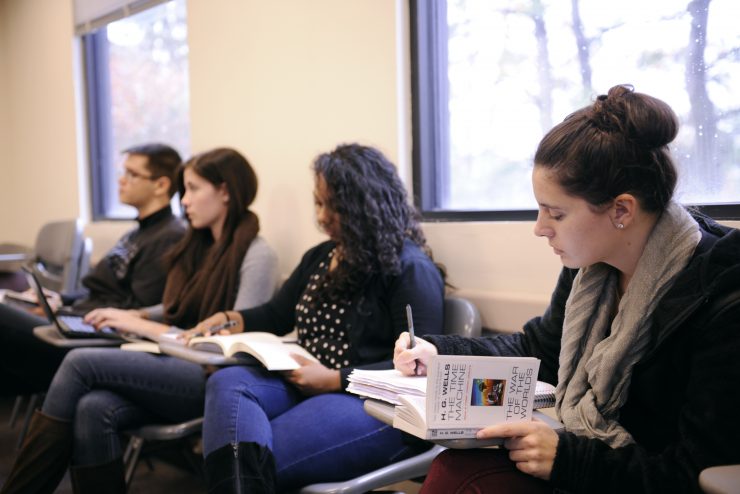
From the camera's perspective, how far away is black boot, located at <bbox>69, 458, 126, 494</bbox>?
6.57 ft

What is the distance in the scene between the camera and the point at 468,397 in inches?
43.9

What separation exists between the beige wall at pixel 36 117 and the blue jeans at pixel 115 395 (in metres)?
2.61

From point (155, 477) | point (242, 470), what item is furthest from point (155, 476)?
point (242, 470)

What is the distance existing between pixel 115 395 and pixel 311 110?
48.2 inches

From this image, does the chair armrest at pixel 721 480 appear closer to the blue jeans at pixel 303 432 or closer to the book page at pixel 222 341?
the blue jeans at pixel 303 432

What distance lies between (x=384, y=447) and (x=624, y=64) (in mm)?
1120

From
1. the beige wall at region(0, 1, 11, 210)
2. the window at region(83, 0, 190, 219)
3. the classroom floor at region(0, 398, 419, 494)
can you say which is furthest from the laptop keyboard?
the beige wall at region(0, 1, 11, 210)

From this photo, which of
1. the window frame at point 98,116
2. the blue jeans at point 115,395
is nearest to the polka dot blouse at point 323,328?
the blue jeans at point 115,395

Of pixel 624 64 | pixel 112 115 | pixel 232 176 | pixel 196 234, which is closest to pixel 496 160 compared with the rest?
pixel 624 64

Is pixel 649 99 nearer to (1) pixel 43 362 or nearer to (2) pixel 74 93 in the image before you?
(1) pixel 43 362

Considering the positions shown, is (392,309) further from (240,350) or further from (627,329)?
(627,329)

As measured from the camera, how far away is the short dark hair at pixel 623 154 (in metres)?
1.22

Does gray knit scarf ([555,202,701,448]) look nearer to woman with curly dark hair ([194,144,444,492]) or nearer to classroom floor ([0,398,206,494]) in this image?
woman with curly dark hair ([194,144,444,492])

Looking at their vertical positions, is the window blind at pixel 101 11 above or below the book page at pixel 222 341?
above
